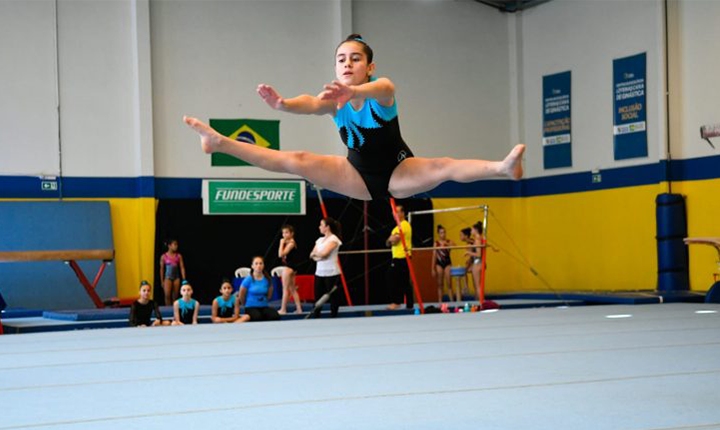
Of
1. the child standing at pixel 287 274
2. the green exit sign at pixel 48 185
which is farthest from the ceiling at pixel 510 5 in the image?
the green exit sign at pixel 48 185

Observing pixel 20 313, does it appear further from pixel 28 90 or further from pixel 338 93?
pixel 338 93

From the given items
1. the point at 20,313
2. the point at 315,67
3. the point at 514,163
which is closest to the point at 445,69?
the point at 315,67

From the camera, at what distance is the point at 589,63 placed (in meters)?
15.9

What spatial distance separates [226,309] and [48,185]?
543cm

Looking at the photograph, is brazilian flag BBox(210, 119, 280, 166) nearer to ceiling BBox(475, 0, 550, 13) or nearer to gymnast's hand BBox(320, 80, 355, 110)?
ceiling BBox(475, 0, 550, 13)

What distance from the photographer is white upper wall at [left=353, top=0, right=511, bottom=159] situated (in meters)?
16.3

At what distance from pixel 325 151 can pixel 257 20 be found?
257 centimetres

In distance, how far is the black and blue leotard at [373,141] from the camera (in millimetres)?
4781

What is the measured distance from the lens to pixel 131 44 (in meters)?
14.8

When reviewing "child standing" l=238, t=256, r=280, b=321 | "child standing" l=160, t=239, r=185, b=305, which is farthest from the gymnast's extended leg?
"child standing" l=160, t=239, r=185, b=305

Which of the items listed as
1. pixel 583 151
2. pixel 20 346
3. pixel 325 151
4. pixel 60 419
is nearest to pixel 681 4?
pixel 583 151

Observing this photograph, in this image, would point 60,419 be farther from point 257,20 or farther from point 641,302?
point 257,20

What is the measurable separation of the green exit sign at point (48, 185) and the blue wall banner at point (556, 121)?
8724 mm

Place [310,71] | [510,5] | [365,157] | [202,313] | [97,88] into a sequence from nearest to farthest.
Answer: [365,157]
[202,313]
[97,88]
[310,71]
[510,5]
